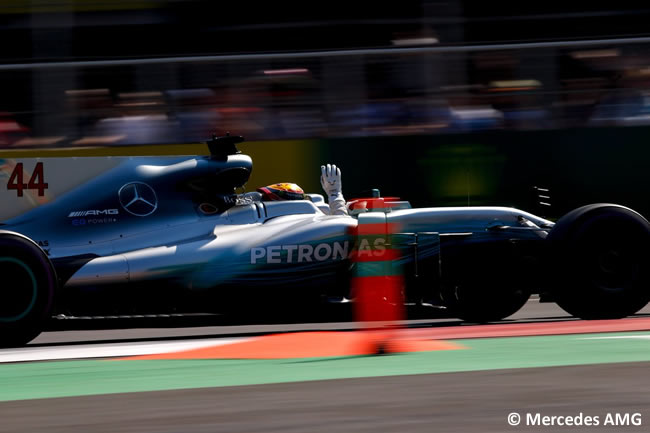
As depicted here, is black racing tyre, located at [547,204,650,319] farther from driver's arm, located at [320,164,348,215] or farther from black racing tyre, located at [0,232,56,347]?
black racing tyre, located at [0,232,56,347]

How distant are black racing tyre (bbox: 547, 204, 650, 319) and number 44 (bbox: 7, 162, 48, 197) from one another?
4.06m

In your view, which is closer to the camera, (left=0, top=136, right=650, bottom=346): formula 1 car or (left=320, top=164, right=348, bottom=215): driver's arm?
(left=0, top=136, right=650, bottom=346): formula 1 car

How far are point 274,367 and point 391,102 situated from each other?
24.7ft

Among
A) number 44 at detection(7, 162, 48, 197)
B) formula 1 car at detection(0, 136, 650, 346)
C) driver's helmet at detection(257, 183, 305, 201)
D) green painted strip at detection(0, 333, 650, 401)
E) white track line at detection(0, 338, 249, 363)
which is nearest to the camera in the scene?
green painted strip at detection(0, 333, 650, 401)

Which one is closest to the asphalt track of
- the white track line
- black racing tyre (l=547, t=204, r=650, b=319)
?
the white track line

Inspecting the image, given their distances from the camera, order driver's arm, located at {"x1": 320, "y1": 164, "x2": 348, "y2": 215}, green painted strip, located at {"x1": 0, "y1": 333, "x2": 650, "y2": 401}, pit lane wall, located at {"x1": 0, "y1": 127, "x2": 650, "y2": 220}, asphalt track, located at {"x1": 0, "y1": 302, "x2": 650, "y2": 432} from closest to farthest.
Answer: asphalt track, located at {"x1": 0, "y1": 302, "x2": 650, "y2": 432}
green painted strip, located at {"x1": 0, "y1": 333, "x2": 650, "y2": 401}
driver's arm, located at {"x1": 320, "y1": 164, "x2": 348, "y2": 215}
pit lane wall, located at {"x1": 0, "y1": 127, "x2": 650, "y2": 220}

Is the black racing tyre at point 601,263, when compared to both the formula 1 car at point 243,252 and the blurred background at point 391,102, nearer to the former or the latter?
the formula 1 car at point 243,252

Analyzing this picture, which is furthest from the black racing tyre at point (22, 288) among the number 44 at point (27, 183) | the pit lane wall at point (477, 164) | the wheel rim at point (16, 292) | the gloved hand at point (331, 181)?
the pit lane wall at point (477, 164)

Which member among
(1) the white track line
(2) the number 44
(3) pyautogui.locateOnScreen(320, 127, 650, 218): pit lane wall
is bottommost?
(1) the white track line

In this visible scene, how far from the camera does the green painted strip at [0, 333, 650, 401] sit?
6.20 m

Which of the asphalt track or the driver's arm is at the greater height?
the driver's arm

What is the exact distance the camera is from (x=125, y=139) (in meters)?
13.6

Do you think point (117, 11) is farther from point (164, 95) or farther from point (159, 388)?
point (159, 388)

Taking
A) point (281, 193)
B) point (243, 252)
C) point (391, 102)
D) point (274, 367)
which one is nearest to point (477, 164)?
point (391, 102)
